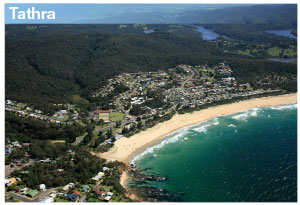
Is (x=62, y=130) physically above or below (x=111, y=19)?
below

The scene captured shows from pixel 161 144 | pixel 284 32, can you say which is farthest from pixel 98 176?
pixel 284 32

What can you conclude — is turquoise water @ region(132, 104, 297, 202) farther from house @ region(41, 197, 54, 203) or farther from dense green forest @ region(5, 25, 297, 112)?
dense green forest @ region(5, 25, 297, 112)

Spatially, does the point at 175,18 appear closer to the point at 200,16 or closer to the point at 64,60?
the point at 200,16

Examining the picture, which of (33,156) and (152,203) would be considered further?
(33,156)

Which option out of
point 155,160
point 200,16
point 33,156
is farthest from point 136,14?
point 33,156

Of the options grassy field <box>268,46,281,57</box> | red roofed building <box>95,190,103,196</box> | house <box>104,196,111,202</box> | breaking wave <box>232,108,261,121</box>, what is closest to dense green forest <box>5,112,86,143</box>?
red roofed building <box>95,190,103,196</box>

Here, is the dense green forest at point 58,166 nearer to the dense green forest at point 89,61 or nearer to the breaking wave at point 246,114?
the dense green forest at point 89,61
